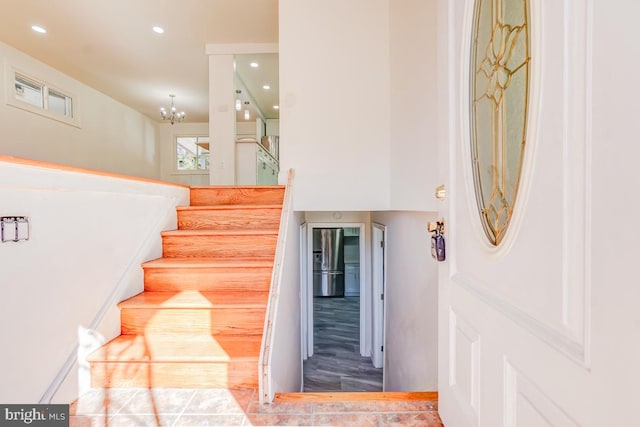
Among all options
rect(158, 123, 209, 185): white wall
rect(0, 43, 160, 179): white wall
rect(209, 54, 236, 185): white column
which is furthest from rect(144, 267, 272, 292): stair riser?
rect(158, 123, 209, 185): white wall

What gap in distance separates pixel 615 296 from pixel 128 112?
8.42 m

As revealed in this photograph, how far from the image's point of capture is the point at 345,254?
8.06 m

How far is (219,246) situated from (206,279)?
35 centimetres

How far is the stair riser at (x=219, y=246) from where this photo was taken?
7.98 ft

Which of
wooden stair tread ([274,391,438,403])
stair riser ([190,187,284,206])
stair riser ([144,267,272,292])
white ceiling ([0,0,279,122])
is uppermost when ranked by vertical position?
white ceiling ([0,0,279,122])

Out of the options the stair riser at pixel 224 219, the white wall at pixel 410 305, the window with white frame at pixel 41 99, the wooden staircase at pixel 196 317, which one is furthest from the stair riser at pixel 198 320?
the window with white frame at pixel 41 99

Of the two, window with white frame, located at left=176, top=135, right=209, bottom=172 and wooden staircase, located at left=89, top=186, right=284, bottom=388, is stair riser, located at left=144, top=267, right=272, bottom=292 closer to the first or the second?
wooden staircase, located at left=89, top=186, right=284, bottom=388

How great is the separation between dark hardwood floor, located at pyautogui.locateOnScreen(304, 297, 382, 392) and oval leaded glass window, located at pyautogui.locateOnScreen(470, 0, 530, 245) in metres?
3.66

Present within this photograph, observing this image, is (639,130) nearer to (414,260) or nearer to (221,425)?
(221,425)

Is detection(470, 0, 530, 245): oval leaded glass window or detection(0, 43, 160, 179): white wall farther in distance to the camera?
detection(0, 43, 160, 179): white wall

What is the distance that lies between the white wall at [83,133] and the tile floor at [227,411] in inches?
175

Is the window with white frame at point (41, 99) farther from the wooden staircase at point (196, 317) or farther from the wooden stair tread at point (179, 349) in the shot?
the wooden stair tread at point (179, 349)

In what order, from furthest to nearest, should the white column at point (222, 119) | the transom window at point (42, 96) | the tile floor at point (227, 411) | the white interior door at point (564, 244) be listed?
the white column at point (222, 119), the transom window at point (42, 96), the tile floor at point (227, 411), the white interior door at point (564, 244)

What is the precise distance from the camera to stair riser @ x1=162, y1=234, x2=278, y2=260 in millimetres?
2432
